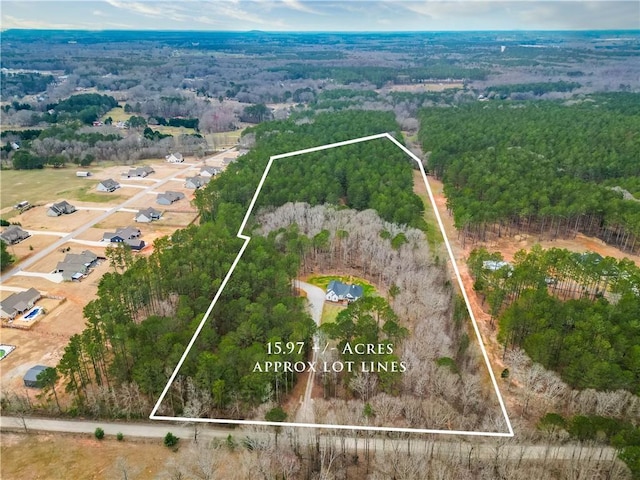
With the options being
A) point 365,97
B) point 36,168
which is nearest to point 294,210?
point 36,168

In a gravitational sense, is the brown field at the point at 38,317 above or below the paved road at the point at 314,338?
below

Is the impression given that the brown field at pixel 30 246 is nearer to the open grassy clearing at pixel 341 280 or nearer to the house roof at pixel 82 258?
the house roof at pixel 82 258

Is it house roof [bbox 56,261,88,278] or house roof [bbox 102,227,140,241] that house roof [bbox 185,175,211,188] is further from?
house roof [bbox 56,261,88,278]

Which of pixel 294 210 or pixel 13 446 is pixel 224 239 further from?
pixel 13 446

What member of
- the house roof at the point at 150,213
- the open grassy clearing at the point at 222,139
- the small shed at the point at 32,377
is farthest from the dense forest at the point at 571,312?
the open grassy clearing at the point at 222,139

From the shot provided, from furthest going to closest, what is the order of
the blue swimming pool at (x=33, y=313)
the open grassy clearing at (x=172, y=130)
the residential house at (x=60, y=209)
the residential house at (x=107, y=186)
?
1. the open grassy clearing at (x=172, y=130)
2. the residential house at (x=107, y=186)
3. the residential house at (x=60, y=209)
4. the blue swimming pool at (x=33, y=313)

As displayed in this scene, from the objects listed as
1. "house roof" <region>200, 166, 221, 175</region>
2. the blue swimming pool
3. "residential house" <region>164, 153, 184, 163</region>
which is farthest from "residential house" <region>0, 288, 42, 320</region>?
"residential house" <region>164, 153, 184, 163</region>
